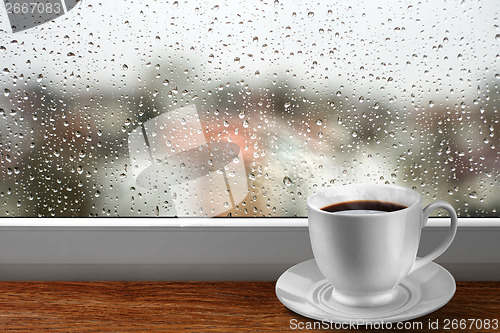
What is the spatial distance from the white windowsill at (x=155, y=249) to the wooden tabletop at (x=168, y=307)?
1.2 inches

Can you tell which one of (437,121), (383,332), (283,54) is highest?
(283,54)

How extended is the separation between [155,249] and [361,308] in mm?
292

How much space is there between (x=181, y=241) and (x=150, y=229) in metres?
0.05

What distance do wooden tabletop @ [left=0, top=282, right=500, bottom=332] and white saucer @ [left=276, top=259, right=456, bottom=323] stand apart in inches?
0.7

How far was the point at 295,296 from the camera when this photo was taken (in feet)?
1.98

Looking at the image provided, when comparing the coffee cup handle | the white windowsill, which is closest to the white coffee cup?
the coffee cup handle

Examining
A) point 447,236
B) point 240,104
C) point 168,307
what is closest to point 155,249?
point 168,307

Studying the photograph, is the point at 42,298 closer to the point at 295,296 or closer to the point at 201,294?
the point at 201,294

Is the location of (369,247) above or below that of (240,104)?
below

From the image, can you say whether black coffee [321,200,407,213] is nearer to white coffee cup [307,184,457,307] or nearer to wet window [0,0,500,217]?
white coffee cup [307,184,457,307]

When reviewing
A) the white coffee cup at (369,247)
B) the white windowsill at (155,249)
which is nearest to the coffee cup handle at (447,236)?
the white coffee cup at (369,247)

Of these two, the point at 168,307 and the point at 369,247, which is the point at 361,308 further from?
the point at 168,307

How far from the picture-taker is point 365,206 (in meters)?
0.60

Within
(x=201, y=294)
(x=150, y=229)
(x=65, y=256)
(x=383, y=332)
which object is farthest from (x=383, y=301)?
(x=65, y=256)
